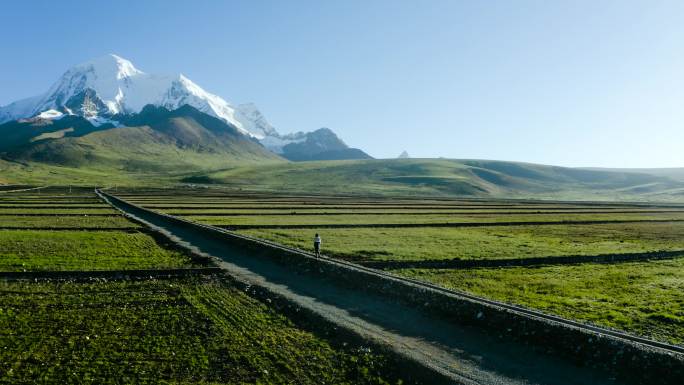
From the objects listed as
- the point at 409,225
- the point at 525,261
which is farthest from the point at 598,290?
the point at 409,225

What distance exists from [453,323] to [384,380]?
23.0ft

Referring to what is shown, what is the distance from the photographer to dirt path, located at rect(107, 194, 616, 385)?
16.3 meters

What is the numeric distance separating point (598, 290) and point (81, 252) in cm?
3910

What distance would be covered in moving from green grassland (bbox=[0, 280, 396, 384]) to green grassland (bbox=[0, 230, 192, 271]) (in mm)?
7991

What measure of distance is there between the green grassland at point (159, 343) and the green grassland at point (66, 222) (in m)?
38.3

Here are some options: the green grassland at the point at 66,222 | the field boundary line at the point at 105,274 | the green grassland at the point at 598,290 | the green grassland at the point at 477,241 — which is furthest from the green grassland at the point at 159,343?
the green grassland at the point at 66,222

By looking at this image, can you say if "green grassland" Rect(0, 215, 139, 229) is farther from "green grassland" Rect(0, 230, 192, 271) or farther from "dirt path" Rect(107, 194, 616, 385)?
"dirt path" Rect(107, 194, 616, 385)

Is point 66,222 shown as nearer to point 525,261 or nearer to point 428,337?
point 525,261

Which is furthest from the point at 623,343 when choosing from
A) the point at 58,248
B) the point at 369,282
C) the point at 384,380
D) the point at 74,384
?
the point at 58,248

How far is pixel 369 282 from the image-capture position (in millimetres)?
28000

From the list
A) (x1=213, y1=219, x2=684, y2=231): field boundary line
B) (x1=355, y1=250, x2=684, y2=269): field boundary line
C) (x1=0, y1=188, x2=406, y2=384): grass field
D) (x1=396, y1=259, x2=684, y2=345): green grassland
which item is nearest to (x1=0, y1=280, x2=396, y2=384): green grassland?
(x1=0, y1=188, x2=406, y2=384): grass field

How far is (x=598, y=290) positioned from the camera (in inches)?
1170

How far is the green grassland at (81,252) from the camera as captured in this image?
33.5m

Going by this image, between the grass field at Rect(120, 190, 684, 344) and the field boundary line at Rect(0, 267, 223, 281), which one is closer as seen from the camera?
the grass field at Rect(120, 190, 684, 344)
